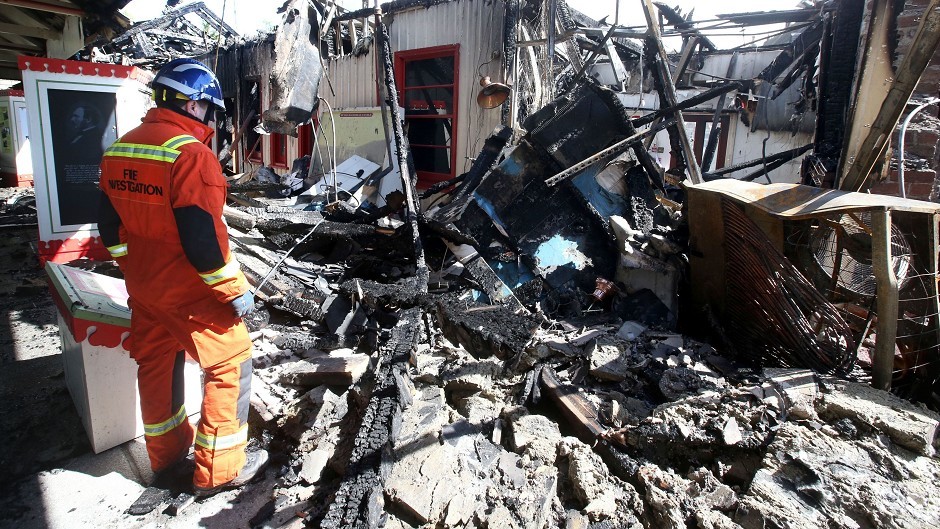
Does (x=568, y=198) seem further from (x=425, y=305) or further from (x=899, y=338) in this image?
(x=899, y=338)

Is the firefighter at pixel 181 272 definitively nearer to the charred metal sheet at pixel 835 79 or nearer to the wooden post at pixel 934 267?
the wooden post at pixel 934 267

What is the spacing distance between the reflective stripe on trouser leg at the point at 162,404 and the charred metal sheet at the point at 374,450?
3.18 feet

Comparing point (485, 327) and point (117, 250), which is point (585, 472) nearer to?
point (485, 327)

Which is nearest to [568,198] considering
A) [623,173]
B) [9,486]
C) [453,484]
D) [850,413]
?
[623,173]

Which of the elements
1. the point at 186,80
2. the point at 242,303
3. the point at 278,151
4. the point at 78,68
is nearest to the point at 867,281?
the point at 242,303

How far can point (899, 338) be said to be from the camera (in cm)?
281

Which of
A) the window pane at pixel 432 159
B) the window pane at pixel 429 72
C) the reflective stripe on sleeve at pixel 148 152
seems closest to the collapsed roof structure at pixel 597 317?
the window pane at pixel 429 72

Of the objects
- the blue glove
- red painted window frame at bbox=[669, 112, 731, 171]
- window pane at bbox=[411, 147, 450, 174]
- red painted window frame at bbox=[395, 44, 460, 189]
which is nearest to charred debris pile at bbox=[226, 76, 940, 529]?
the blue glove

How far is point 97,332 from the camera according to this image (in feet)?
8.45

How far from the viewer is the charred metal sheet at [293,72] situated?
5.02 meters

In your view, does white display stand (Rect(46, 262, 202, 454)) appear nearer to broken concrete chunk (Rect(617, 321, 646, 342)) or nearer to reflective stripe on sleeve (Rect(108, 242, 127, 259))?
reflective stripe on sleeve (Rect(108, 242, 127, 259))

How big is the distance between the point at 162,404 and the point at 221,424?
42 cm

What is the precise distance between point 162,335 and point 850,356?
12.7 ft

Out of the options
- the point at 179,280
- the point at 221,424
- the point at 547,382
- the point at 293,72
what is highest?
the point at 293,72
